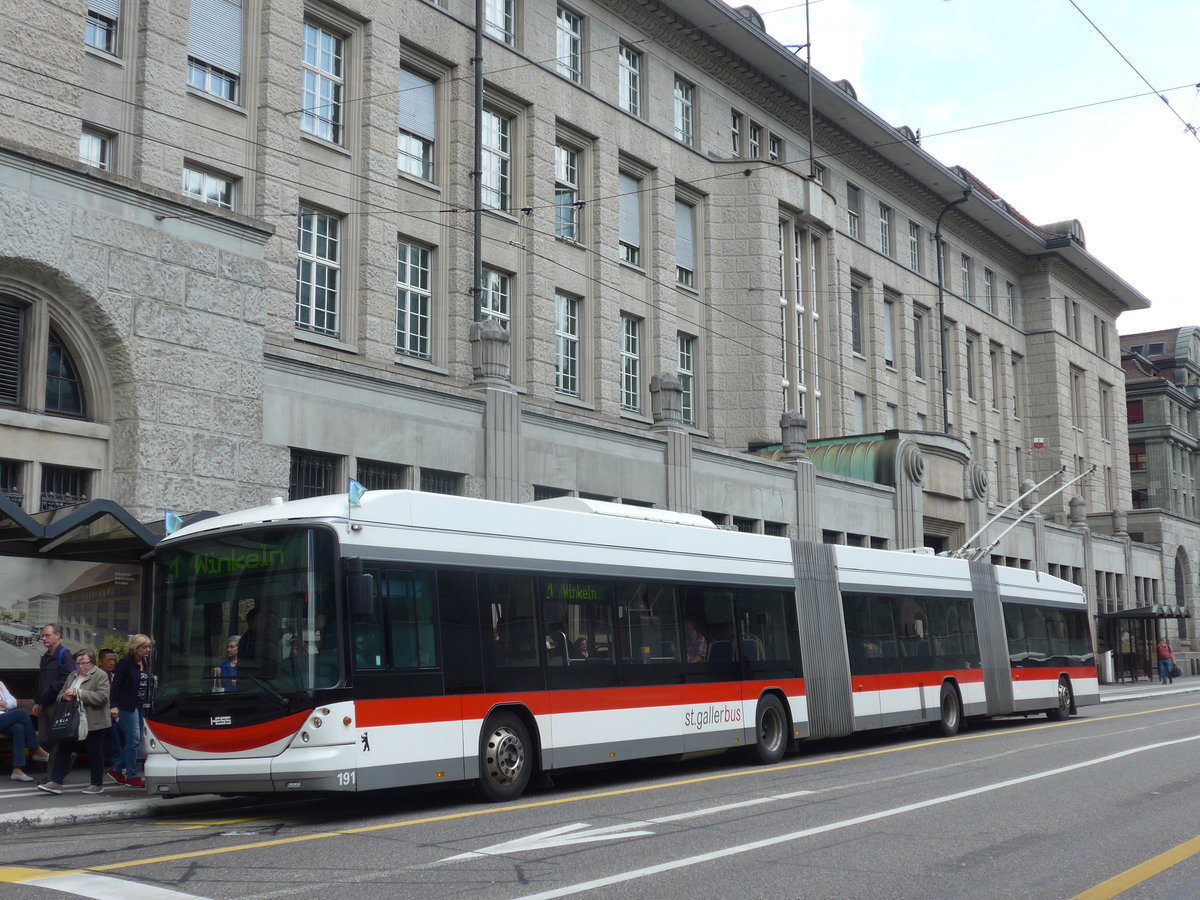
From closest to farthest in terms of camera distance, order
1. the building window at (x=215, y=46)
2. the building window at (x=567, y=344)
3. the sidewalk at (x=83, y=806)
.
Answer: the sidewalk at (x=83, y=806), the building window at (x=215, y=46), the building window at (x=567, y=344)

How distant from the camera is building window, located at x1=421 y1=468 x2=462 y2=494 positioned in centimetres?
2394

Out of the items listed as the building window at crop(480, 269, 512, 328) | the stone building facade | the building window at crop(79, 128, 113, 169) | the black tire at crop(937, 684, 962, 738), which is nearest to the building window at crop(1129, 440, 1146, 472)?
the stone building facade

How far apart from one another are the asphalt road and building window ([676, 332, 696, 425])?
21.4m

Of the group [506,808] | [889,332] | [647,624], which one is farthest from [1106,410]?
[506,808]

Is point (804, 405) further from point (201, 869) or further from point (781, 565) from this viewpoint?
point (201, 869)

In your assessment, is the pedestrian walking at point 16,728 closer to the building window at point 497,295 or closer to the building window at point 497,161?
the building window at point 497,295

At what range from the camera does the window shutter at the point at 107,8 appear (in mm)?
21875

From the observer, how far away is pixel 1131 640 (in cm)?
5884

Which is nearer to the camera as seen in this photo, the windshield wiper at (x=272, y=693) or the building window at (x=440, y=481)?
the windshield wiper at (x=272, y=693)

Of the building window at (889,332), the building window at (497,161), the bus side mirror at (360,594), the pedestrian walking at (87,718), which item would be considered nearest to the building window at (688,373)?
the building window at (497,161)

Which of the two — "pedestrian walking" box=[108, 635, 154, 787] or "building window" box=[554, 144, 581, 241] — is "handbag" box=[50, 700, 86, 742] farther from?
"building window" box=[554, 144, 581, 241]

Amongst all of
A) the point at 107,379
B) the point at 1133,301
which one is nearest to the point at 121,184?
the point at 107,379

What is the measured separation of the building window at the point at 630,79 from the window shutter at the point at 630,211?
1.82m

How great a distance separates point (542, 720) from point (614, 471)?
14.6 meters
